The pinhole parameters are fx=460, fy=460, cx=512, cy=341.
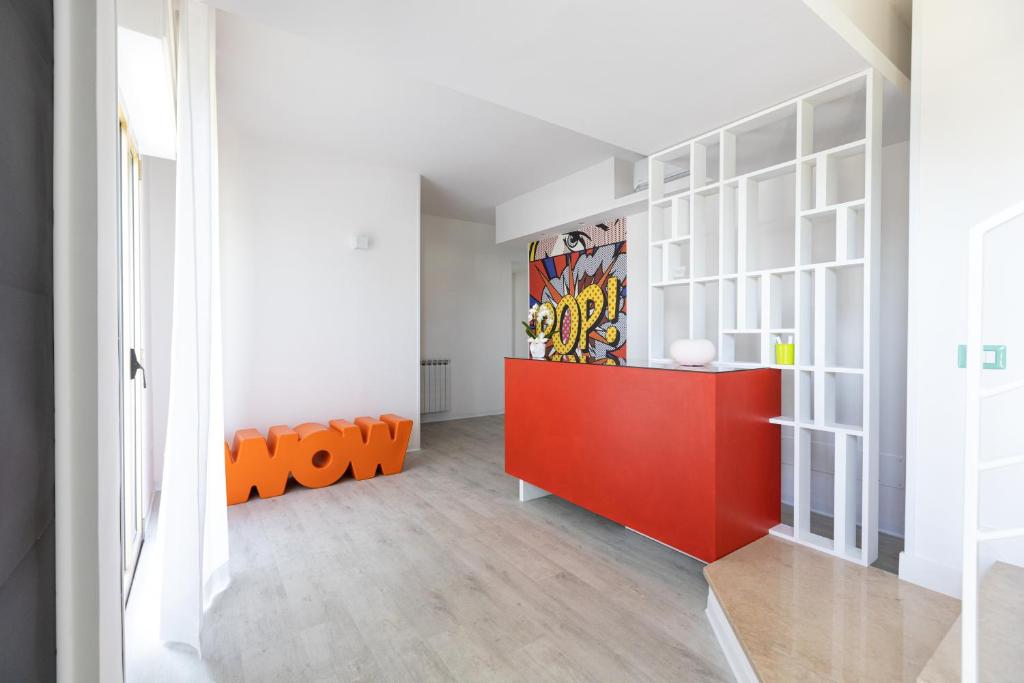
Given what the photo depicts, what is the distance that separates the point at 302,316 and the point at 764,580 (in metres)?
3.95

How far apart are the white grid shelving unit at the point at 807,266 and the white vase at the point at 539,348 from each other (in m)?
0.76

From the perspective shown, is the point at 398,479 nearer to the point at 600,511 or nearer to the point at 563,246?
the point at 600,511

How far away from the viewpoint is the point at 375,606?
2.14m

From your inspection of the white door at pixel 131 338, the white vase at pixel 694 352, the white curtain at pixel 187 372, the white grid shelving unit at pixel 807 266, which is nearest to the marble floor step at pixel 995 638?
the white grid shelving unit at pixel 807 266

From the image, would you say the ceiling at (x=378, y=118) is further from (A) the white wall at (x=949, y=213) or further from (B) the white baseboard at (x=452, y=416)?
(B) the white baseboard at (x=452, y=416)

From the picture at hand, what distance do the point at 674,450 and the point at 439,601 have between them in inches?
53.3

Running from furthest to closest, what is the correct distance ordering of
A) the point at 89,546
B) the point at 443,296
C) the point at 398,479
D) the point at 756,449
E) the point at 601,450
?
1. the point at 443,296
2. the point at 398,479
3. the point at 601,450
4. the point at 756,449
5. the point at 89,546

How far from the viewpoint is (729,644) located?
181cm

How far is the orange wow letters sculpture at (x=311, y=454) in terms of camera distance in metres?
3.48

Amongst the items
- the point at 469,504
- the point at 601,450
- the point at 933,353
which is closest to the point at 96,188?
the point at 601,450

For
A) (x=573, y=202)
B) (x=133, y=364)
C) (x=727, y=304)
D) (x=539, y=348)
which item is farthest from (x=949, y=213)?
(x=133, y=364)

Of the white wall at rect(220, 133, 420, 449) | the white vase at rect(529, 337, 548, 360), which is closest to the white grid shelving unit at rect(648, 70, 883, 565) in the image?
the white vase at rect(529, 337, 548, 360)

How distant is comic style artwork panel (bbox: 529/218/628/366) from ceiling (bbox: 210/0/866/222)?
A: 1365 millimetres

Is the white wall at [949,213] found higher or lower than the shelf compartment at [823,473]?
higher
